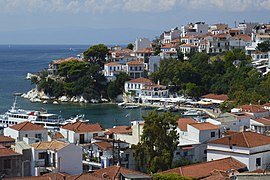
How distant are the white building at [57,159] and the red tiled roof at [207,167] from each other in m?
2.35

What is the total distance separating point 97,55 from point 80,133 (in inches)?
1318

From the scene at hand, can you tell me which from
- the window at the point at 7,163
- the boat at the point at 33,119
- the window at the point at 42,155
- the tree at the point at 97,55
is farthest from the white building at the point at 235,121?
the tree at the point at 97,55

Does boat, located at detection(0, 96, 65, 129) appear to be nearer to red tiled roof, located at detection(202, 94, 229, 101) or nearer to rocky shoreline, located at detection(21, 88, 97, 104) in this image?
red tiled roof, located at detection(202, 94, 229, 101)

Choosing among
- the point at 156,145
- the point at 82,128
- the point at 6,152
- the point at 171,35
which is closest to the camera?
the point at 6,152

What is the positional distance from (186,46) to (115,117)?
58.3ft

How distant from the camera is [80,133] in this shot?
68.8ft

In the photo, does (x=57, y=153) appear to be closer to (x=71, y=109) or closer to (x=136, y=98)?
(x=71, y=109)

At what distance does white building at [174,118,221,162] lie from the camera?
19312 millimetres

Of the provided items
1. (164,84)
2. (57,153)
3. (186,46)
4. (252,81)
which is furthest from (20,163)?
(186,46)

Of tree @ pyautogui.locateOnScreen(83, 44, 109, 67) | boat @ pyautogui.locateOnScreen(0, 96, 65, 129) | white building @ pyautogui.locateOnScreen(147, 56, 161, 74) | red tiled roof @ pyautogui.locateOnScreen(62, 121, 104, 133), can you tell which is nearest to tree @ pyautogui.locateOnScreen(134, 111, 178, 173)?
red tiled roof @ pyautogui.locateOnScreen(62, 121, 104, 133)

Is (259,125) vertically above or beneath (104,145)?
beneath

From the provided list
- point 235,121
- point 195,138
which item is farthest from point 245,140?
point 235,121

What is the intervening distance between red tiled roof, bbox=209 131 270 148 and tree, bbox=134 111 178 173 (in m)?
1.36

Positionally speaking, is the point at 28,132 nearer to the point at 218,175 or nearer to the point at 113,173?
the point at 113,173
